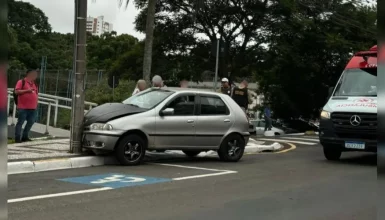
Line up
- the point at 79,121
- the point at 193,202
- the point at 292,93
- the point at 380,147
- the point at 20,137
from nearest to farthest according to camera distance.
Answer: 1. the point at 380,147
2. the point at 193,202
3. the point at 79,121
4. the point at 20,137
5. the point at 292,93

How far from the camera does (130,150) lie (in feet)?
33.1

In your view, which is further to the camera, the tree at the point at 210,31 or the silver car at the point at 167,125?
the tree at the point at 210,31

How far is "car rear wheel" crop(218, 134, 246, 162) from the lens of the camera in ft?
37.2

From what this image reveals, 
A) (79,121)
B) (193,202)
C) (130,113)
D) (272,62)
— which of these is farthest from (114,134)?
(272,62)

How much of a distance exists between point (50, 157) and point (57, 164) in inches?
22.7

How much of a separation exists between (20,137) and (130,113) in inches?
142

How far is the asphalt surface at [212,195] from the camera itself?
244 inches

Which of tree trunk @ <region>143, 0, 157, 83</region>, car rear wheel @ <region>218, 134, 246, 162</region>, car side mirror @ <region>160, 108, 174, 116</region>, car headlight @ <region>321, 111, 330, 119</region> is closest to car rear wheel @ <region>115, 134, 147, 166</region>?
car side mirror @ <region>160, 108, 174, 116</region>

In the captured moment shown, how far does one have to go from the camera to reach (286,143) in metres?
17.0

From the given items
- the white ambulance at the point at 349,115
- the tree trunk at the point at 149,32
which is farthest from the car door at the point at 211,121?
the tree trunk at the point at 149,32

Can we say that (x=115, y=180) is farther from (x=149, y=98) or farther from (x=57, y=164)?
(x=149, y=98)

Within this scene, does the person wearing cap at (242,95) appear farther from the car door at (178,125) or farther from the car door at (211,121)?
the car door at (178,125)

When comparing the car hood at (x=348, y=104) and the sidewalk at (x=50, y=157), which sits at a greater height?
the car hood at (x=348, y=104)

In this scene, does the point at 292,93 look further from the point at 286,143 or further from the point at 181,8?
the point at 286,143
